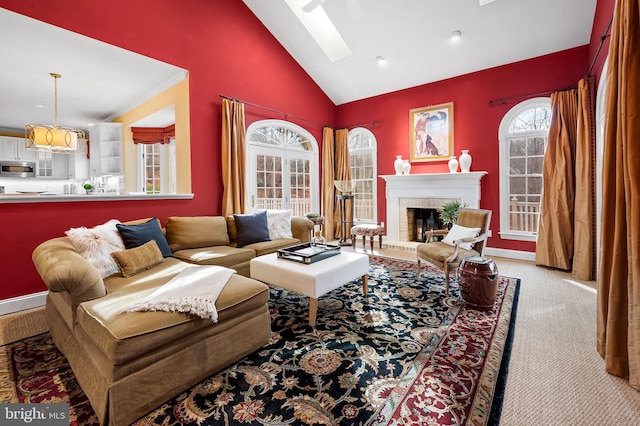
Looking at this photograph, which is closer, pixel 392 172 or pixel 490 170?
pixel 490 170

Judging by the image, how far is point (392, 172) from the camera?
5910 mm

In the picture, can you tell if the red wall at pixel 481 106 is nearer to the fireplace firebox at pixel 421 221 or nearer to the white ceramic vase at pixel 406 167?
the white ceramic vase at pixel 406 167

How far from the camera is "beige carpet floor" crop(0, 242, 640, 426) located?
4.84ft

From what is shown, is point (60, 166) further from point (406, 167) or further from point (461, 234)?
point (461, 234)

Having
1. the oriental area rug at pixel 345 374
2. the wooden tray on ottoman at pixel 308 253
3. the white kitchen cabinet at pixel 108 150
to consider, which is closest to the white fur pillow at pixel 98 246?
the oriental area rug at pixel 345 374

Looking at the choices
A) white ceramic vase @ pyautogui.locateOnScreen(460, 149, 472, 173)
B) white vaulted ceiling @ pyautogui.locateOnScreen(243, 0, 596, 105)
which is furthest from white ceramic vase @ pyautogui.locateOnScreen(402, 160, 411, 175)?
white vaulted ceiling @ pyautogui.locateOnScreen(243, 0, 596, 105)

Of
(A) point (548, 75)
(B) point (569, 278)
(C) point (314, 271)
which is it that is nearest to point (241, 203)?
(C) point (314, 271)

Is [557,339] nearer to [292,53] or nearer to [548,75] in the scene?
[548,75]

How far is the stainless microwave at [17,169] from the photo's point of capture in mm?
6348

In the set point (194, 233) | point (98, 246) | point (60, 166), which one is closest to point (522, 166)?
point (194, 233)

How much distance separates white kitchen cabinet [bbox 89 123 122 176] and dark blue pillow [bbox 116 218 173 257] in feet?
12.3

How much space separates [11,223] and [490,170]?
20.2ft

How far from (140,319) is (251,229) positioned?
93.3 inches

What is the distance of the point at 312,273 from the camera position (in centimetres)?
240
